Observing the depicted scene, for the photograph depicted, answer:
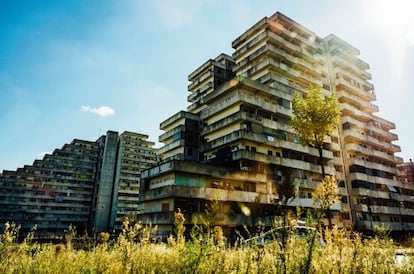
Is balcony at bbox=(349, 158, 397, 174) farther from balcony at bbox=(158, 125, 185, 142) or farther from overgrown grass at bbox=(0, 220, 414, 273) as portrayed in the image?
overgrown grass at bbox=(0, 220, 414, 273)

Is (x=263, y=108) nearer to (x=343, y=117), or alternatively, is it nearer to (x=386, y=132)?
(x=343, y=117)

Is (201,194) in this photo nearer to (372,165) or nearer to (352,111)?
(372,165)

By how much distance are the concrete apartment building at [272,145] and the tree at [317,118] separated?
5.60 m

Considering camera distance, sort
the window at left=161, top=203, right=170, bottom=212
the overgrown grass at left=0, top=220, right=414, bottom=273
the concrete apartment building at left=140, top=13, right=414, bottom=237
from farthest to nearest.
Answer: the concrete apartment building at left=140, top=13, right=414, bottom=237, the window at left=161, top=203, right=170, bottom=212, the overgrown grass at left=0, top=220, right=414, bottom=273

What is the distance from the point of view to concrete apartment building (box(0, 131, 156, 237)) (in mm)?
71500

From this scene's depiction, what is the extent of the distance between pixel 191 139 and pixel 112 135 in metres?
43.0

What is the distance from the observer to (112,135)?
79812 mm

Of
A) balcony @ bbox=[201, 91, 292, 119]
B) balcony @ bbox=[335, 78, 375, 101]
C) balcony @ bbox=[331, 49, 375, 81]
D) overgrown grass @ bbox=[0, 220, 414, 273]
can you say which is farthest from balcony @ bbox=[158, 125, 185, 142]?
overgrown grass @ bbox=[0, 220, 414, 273]

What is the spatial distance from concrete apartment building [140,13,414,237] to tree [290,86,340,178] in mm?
5600

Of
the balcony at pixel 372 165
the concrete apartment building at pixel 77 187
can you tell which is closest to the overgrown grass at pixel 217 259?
the balcony at pixel 372 165

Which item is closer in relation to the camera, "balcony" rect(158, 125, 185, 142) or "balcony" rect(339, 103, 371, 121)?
"balcony" rect(158, 125, 185, 142)

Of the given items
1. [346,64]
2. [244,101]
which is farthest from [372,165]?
[244,101]

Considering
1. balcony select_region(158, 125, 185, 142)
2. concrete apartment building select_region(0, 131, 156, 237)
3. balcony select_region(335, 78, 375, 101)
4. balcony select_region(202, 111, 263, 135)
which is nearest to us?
balcony select_region(202, 111, 263, 135)

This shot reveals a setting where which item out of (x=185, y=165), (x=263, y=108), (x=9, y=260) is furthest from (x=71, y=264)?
(x=263, y=108)
